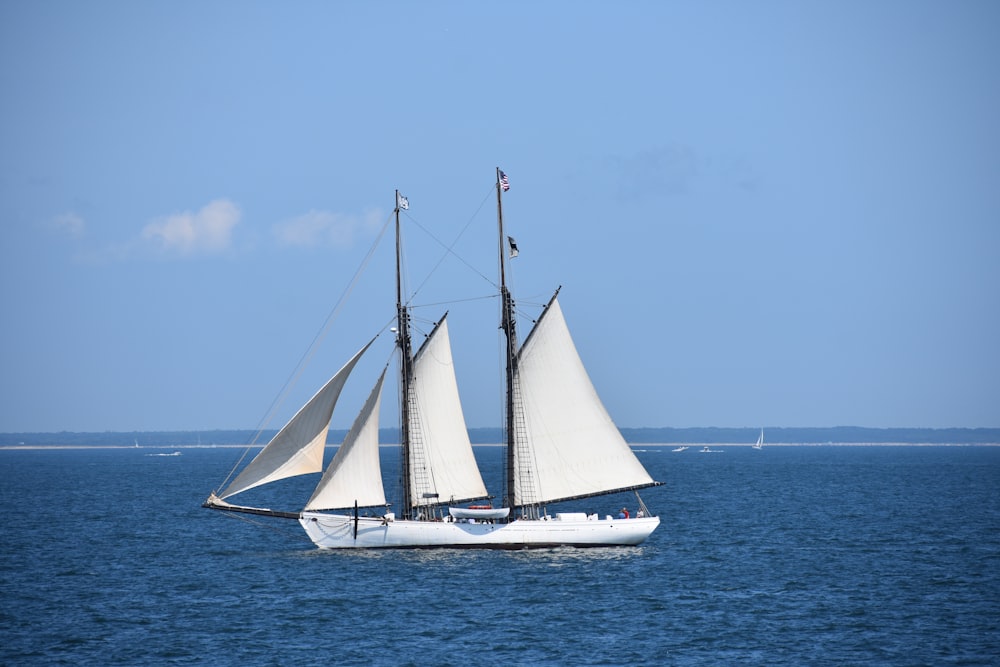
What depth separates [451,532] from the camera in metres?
56.8

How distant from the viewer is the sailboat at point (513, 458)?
57.2 metres

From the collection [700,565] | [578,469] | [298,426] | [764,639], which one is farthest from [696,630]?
[298,426]

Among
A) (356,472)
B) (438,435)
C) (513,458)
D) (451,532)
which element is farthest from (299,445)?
(513,458)

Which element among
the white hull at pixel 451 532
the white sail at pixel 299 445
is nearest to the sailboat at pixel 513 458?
the white hull at pixel 451 532

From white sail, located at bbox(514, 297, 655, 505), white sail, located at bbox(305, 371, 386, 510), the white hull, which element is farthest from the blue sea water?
white sail, located at bbox(514, 297, 655, 505)

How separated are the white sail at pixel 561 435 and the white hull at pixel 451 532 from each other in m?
1.77

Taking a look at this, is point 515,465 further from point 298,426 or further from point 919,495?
point 919,495

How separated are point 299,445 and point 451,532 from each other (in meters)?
8.54

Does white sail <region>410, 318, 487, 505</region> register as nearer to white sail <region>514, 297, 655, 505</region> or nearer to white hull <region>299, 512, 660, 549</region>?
white hull <region>299, 512, 660, 549</region>

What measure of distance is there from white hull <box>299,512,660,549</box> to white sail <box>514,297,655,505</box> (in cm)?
177

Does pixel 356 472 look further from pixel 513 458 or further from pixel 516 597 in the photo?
pixel 516 597

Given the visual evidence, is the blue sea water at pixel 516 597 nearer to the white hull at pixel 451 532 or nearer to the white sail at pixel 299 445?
the white hull at pixel 451 532

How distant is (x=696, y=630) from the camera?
1607 inches

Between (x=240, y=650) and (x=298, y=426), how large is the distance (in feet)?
58.0
